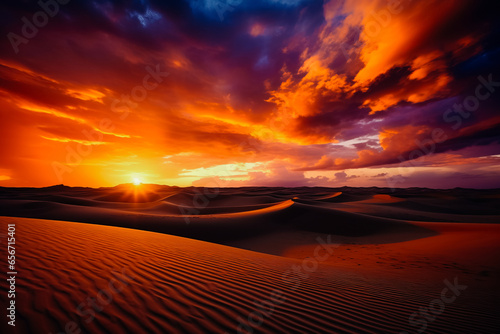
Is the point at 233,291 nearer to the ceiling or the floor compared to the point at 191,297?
nearer to the floor

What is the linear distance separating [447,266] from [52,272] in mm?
10431

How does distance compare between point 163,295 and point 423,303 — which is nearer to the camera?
point 163,295

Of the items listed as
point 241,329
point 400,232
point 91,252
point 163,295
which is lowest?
point 400,232

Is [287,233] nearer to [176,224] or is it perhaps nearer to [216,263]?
[176,224]

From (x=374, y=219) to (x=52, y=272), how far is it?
16.6 metres

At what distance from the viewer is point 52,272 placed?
345cm

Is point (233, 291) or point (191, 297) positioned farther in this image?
point (233, 291)

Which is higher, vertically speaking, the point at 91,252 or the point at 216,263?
the point at 91,252

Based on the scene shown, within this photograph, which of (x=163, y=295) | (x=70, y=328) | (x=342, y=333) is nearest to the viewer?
(x=70, y=328)

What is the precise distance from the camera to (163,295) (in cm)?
308

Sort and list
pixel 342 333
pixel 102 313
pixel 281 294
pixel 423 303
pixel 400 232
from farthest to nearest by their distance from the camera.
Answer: pixel 400 232, pixel 423 303, pixel 281 294, pixel 342 333, pixel 102 313

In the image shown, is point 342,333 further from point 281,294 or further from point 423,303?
point 423,303

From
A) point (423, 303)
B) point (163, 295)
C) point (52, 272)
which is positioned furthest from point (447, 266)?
point (52, 272)

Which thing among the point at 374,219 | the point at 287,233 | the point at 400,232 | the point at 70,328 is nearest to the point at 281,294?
the point at 70,328
